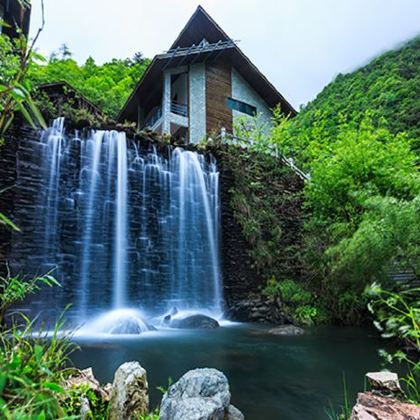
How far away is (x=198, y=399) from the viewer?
8.63 ft

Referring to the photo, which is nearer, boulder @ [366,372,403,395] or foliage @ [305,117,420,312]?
boulder @ [366,372,403,395]

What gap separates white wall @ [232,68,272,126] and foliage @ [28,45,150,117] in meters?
10.5

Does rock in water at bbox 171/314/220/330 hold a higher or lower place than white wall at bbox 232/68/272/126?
lower

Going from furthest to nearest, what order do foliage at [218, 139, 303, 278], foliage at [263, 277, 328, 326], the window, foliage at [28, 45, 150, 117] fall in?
foliage at [28, 45, 150, 117]
the window
foliage at [218, 139, 303, 278]
foliage at [263, 277, 328, 326]

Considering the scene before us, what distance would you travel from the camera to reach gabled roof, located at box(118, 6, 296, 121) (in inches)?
681

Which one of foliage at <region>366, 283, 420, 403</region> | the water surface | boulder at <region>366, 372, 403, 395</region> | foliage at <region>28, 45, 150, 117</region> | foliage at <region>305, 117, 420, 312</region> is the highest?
foliage at <region>28, 45, 150, 117</region>

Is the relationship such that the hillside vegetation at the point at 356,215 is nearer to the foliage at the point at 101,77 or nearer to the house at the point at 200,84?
the house at the point at 200,84

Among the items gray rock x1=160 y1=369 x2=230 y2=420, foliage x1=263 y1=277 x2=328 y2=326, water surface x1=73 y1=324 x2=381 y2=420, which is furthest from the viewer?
foliage x1=263 y1=277 x2=328 y2=326

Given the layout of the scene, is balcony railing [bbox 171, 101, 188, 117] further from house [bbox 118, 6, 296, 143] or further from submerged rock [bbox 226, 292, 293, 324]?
submerged rock [bbox 226, 292, 293, 324]

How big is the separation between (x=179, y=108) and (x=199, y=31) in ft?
13.7

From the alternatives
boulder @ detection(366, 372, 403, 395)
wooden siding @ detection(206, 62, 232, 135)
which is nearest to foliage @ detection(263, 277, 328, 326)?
boulder @ detection(366, 372, 403, 395)

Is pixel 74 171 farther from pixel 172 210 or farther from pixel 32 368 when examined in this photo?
pixel 32 368

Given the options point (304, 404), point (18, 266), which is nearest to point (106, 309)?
point (18, 266)

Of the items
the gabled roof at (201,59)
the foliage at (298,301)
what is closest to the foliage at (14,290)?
the foliage at (298,301)
